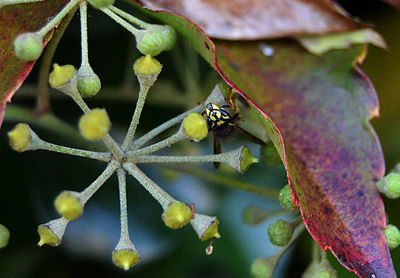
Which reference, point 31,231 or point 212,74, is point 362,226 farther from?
point 31,231

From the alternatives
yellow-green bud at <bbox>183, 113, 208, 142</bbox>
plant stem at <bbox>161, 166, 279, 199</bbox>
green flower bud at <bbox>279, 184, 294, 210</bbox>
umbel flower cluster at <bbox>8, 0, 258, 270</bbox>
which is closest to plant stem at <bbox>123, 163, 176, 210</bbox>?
umbel flower cluster at <bbox>8, 0, 258, 270</bbox>

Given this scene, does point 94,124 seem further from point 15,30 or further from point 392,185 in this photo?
point 392,185

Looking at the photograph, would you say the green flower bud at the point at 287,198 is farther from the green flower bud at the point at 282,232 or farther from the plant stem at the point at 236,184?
the plant stem at the point at 236,184

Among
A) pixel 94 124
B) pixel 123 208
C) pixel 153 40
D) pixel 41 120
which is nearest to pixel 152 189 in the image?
pixel 123 208

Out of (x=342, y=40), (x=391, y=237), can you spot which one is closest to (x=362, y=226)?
(x=391, y=237)

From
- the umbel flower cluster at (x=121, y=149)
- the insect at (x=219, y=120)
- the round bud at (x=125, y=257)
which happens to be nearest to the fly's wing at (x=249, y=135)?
the insect at (x=219, y=120)

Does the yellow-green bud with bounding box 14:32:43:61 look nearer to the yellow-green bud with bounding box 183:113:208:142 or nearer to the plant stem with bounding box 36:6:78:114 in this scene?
the plant stem with bounding box 36:6:78:114
